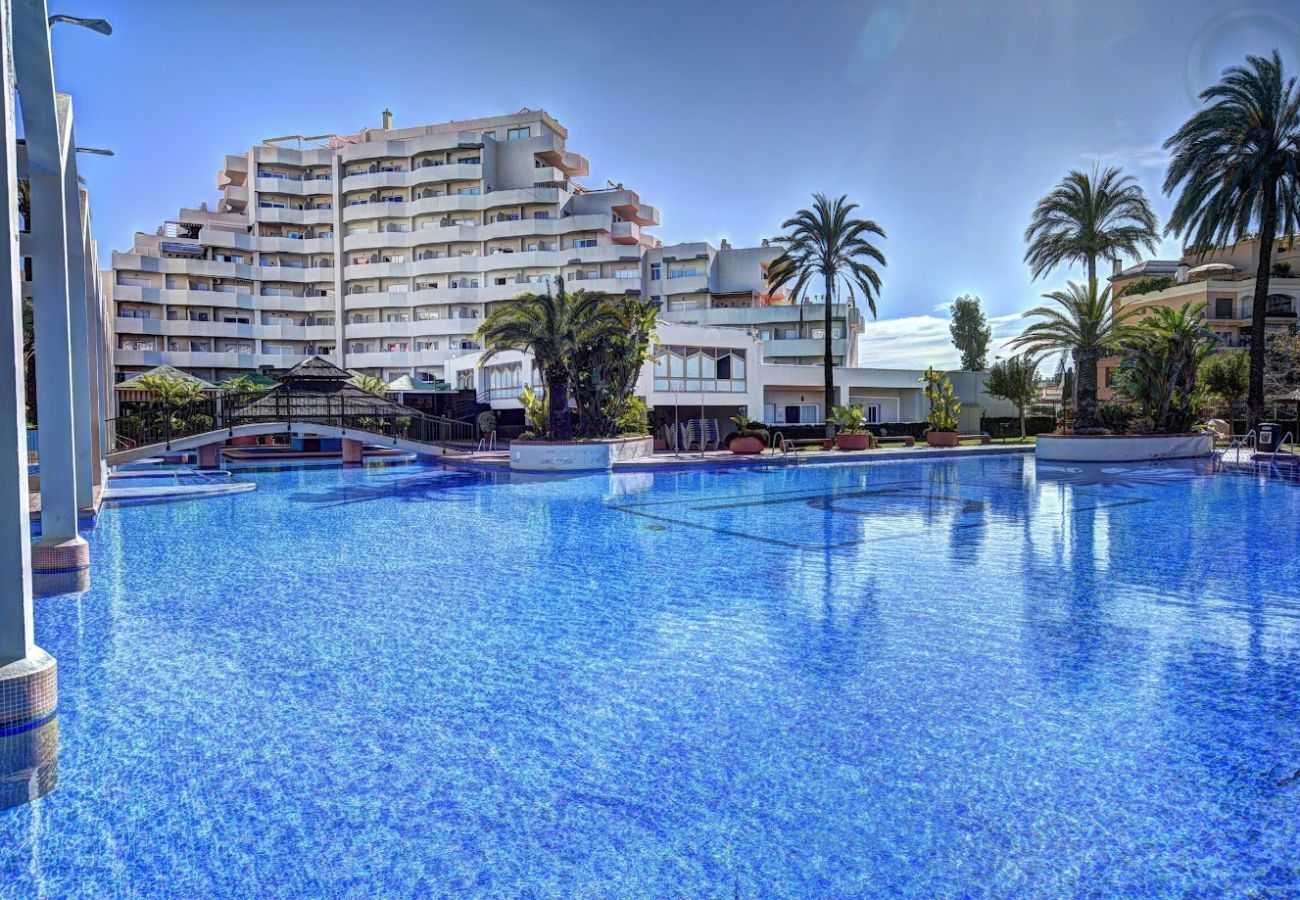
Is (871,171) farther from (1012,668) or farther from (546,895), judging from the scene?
(546,895)

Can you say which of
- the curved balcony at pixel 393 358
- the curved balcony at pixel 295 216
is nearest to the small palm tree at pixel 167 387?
the curved balcony at pixel 393 358

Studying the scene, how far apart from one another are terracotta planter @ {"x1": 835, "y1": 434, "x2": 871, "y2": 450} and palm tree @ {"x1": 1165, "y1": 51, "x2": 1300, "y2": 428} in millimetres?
13476

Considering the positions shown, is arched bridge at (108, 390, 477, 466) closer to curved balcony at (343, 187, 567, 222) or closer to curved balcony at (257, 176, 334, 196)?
curved balcony at (343, 187, 567, 222)

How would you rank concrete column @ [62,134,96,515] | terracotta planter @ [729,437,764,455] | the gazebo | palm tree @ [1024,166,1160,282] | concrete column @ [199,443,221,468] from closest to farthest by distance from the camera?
concrete column @ [62,134,96,515] < concrete column @ [199,443,221,468] < the gazebo < terracotta planter @ [729,437,764,455] < palm tree @ [1024,166,1160,282]

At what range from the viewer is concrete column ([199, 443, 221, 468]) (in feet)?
83.3

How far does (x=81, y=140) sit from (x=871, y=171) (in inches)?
922

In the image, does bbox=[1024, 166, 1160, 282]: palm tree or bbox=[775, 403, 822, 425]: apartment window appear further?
bbox=[775, 403, 822, 425]: apartment window

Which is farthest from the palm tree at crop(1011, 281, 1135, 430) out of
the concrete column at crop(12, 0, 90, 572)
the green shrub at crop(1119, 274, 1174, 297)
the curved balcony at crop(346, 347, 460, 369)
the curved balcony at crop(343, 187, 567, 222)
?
the curved balcony at crop(343, 187, 567, 222)

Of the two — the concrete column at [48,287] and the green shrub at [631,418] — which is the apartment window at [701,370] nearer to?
the green shrub at [631,418]

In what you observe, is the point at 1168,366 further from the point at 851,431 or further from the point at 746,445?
the point at 746,445

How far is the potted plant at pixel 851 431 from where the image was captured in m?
28.9

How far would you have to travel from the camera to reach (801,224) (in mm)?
31656

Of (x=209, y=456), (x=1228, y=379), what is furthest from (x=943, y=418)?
(x=209, y=456)

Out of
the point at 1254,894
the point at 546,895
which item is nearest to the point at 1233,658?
the point at 1254,894
